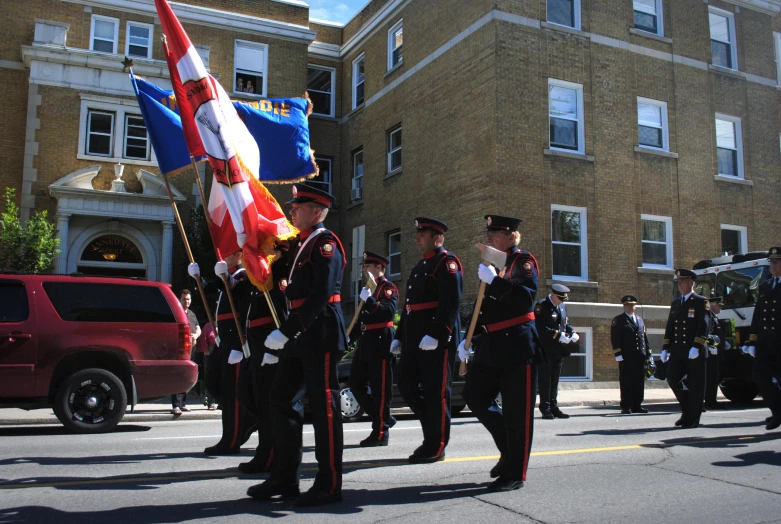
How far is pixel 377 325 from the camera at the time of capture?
8.25 m

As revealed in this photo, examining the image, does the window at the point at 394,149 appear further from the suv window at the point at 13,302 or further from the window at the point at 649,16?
the suv window at the point at 13,302

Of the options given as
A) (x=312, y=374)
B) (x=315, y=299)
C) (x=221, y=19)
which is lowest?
(x=312, y=374)

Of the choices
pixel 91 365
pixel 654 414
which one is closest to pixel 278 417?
pixel 91 365

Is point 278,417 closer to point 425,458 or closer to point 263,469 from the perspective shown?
point 263,469

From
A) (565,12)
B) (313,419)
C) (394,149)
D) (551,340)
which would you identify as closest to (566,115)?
(565,12)

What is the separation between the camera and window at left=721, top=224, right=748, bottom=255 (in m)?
21.4

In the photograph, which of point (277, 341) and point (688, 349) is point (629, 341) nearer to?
point (688, 349)

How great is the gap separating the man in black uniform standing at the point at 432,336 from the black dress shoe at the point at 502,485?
132 centimetres

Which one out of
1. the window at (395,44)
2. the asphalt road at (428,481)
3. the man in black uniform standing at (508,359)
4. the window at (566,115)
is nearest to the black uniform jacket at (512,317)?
the man in black uniform standing at (508,359)

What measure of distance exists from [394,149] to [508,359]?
723 inches

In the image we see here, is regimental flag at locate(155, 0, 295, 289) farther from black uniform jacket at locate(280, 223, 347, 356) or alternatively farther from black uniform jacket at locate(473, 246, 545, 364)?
black uniform jacket at locate(473, 246, 545, 364)

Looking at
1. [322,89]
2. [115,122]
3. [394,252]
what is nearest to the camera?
[115,122]

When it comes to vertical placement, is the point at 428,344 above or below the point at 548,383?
above

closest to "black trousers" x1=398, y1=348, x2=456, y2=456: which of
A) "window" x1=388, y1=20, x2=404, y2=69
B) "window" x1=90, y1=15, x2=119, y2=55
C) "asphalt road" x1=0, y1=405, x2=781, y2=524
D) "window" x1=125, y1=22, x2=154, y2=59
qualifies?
"asphalt road" x1=0, y1=405, x2=781, y2=524
